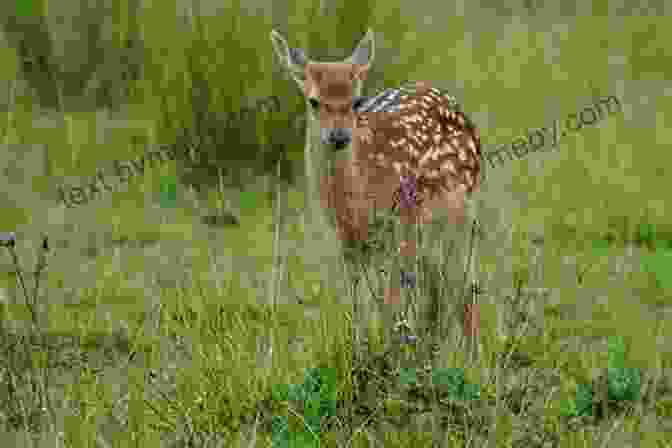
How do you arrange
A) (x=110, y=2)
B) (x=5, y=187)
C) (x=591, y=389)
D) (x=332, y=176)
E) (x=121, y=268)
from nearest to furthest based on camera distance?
(x=591, y=389) → (x=332, y=176) → (x=121, y=268) → (x=5, y=187) → (x=110, y=2)

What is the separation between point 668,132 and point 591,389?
4838 mm

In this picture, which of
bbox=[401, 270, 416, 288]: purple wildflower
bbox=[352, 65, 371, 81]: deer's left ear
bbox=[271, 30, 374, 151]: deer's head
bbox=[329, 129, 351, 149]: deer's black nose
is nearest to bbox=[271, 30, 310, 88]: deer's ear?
bbox=[271, 30, 374, 151]: deer's head

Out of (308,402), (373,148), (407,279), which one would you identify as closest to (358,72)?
(373,148)

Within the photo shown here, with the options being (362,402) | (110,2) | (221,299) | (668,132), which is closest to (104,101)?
(110,2)

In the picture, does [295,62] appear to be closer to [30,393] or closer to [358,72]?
[358,72]

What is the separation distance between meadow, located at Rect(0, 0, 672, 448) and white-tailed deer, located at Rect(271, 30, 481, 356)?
0.22 meters

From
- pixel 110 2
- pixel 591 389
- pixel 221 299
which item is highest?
pixel 110 2

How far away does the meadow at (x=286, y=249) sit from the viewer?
13.1 feet

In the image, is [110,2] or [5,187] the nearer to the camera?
[5,187]

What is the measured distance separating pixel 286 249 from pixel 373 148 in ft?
3.11

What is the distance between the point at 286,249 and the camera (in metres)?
4.98

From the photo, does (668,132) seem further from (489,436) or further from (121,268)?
(489,436)

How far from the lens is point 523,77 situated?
10.7 metres

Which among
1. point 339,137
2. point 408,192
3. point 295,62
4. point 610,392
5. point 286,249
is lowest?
point 610,392
